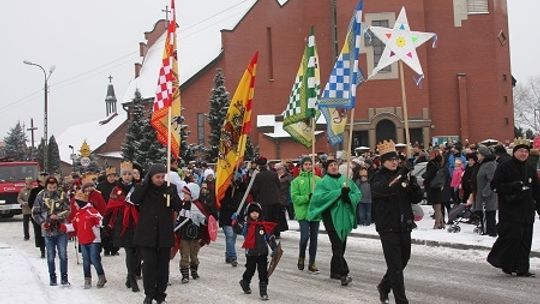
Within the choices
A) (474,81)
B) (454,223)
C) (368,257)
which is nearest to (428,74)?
(474,81)

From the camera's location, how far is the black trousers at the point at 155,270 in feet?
30.3

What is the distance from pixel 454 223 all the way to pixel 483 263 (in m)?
5.09

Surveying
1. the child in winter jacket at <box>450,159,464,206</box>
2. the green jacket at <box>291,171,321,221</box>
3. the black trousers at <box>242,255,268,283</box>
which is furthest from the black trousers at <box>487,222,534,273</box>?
the child in winter jacket at <box>450,159,464,206</box>

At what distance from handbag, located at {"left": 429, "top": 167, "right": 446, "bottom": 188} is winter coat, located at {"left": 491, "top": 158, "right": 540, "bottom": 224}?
6656 mm

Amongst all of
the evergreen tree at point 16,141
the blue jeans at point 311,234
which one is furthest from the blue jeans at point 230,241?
the evergreen tree at point 16,141

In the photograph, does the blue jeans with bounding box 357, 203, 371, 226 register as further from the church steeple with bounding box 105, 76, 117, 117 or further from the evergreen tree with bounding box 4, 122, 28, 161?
the church steeple with bounding box 105, 76, 117, 117

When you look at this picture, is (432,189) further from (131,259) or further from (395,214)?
(395,214)

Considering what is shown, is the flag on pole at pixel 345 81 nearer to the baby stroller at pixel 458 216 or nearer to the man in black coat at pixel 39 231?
the baby stroller at pixel 458 216

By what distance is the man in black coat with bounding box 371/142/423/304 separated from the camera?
8445 millimetres

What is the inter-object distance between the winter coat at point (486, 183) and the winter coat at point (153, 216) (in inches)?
329

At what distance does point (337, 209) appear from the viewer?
36.3ft

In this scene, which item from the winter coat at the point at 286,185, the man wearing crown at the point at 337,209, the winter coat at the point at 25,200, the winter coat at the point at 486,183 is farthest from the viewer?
the winter coat at the point at 25,200

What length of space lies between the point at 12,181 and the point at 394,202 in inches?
1138

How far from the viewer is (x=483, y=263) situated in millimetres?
12398
